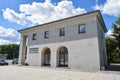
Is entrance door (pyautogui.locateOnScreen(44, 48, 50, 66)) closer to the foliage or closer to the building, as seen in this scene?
the building

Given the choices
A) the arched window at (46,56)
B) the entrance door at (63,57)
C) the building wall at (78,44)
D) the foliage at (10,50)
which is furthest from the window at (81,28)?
the foliage at (10,50)

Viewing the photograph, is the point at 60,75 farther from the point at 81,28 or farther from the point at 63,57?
→ the point at 81,28

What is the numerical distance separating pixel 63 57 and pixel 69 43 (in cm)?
262

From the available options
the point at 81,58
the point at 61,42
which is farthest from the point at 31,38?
the point at 81,58

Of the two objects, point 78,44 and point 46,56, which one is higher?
point 78,44

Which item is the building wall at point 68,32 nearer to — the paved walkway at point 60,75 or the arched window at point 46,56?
the arched window at point 46,56

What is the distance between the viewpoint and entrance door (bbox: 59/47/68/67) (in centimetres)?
1762

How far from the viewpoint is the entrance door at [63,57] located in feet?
57.8

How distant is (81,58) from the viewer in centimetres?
1515

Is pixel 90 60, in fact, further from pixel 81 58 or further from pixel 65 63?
pixel 65 63

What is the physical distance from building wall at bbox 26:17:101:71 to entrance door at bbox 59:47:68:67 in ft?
2.74

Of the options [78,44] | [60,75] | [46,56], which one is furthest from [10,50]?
[60,75]

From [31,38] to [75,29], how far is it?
9.28 m

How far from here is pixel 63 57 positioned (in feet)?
58.7
